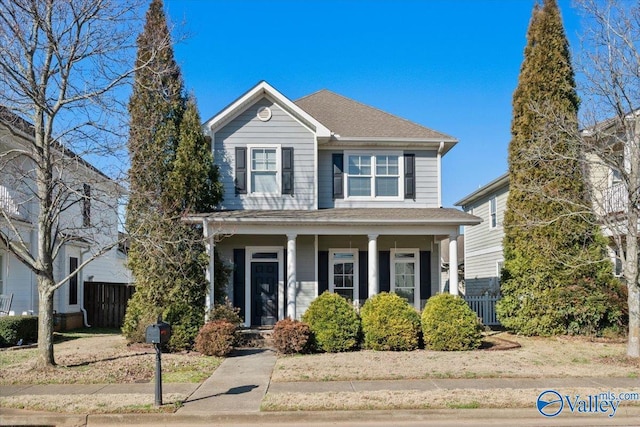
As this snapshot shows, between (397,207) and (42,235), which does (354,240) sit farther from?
(42,235)

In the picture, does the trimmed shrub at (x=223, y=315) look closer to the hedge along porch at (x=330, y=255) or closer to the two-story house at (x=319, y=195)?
the hedge along porch at (x=330, y=255)

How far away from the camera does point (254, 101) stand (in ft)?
56.8

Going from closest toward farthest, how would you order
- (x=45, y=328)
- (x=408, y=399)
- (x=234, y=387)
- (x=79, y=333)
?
1. (x=408, y=399)
2. (x=234, y=387)
3. (x=45, y=328)
4. (x=79, y=333)

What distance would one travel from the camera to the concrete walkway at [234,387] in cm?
834

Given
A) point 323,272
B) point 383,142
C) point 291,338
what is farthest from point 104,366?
point 383,142

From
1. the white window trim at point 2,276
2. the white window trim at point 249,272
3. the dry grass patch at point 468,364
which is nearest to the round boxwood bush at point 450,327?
the dry grass patch at point 468,364

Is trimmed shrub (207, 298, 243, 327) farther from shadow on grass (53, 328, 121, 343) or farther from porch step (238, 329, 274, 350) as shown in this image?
shadow on grass (53, 328, 121, 343)

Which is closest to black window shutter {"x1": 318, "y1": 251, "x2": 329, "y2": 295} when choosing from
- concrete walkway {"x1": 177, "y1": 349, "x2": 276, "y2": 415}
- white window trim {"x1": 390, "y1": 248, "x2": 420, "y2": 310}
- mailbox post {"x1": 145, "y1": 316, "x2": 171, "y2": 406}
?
white window trim {"x1": 390, "y1": 248, "x2": 420, "y2": 310}

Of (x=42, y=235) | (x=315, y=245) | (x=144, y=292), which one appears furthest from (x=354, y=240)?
(x=42, y=235)

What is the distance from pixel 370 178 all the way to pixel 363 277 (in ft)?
10.4

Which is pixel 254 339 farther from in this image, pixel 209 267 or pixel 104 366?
pixel 104 366

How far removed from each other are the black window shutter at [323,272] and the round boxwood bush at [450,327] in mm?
4462

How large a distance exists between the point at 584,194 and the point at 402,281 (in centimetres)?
601

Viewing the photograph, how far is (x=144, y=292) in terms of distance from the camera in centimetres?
1465
